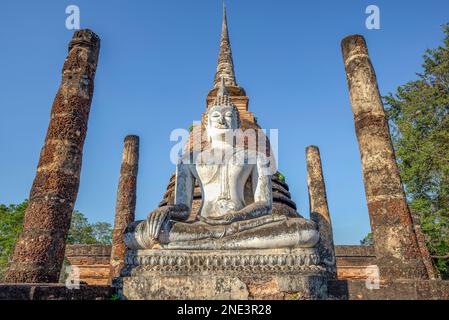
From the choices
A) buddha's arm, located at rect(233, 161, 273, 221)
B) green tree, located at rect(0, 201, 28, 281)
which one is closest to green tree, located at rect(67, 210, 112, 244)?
green tree, located at rect(0, 201, 28, 281)

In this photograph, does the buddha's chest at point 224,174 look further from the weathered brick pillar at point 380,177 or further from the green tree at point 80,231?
the green tree at point 80,231

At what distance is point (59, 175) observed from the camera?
18.2ft

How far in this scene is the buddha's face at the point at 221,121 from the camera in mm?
5711

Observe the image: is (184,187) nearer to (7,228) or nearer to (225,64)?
(225,64)

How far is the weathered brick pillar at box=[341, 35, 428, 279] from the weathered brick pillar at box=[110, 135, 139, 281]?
7.36 meters

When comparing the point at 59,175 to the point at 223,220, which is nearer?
the point at 223,220

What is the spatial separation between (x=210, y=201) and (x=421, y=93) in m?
16.1

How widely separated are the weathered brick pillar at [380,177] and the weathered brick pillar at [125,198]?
7362 millimetres

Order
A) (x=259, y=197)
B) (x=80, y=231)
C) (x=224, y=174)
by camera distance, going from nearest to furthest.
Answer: (x=259, y=197), (x=224, y=174), (x=80, y=231)

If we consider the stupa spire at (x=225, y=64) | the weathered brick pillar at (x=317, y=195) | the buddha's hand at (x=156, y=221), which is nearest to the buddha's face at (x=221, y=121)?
the buddha's hand at (x=156, y=221)

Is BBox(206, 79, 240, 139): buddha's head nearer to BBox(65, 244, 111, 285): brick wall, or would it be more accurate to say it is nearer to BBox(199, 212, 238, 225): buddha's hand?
BBox(199, 212, 238, 225): buddha's hand

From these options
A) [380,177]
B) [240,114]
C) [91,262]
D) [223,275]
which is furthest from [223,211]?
[91,262]

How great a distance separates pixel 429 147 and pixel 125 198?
12.8 meters

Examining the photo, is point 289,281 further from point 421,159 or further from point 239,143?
point 421,159
